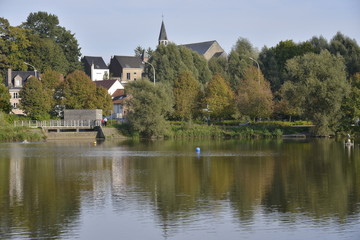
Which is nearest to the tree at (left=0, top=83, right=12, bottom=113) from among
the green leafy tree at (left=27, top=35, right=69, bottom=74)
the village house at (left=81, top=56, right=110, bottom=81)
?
the green leafy tree at (left=27, top=35, right=69, bottom=74)

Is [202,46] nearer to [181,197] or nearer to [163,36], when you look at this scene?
[163,36]

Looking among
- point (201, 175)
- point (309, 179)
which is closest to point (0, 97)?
point (201, 175)

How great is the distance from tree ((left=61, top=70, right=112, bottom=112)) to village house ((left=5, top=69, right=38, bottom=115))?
1788 centimetres

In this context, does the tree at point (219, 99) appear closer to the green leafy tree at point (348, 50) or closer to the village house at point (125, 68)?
the green leafy tree at point (348, 50)

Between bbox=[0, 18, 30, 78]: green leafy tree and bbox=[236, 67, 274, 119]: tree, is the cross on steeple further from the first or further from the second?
bbox=[236, 67, 274, 119]: tree

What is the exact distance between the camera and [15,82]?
10788 cm

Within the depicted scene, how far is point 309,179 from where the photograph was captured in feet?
113

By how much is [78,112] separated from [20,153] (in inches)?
1197

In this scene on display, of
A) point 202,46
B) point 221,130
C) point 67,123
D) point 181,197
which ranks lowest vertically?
point 181,197

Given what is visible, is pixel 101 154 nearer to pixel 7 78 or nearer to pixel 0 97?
pixel 0 97

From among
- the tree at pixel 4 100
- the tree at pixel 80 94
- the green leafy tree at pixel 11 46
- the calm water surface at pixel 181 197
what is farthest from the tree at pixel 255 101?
the green leafy tree at pixel 11 46

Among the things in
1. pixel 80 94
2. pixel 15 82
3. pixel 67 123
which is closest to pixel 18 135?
pixel 67 123

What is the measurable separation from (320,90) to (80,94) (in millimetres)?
36422

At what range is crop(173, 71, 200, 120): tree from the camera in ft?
281
